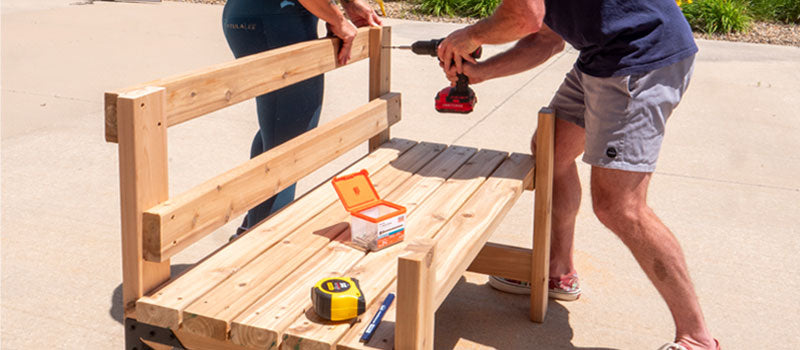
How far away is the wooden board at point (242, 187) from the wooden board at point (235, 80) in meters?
0.22

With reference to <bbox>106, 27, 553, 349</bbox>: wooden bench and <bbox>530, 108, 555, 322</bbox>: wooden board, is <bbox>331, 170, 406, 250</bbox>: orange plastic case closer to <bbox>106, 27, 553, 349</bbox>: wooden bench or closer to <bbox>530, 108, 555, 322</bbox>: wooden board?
<bbox>106, 27, 553, 349</bbox>: wooden bench

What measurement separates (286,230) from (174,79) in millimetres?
717

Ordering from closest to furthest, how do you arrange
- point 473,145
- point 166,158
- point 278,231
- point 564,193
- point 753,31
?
point 166,158
point 278,231
point 564,193
point 473,145
point 753,31

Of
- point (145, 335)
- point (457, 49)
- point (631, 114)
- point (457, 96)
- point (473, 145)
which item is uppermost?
point (457, 49)

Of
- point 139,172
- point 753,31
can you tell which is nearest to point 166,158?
point 139,172

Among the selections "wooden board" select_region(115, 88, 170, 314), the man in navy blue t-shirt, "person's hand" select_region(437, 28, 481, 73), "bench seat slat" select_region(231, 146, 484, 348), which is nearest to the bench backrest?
"wooden board" select_region(115, 88, 170, 314)

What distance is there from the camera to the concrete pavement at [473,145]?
370 centimetres

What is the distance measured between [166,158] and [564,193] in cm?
193

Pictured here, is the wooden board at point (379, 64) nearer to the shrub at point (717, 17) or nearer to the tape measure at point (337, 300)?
the tape measure at point (337, 300)

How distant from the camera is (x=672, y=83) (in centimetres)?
308

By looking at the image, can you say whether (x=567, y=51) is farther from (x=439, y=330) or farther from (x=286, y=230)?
(x=286, y=230)

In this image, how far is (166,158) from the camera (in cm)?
242

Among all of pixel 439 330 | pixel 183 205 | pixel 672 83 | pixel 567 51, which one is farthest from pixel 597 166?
pixel 567 51

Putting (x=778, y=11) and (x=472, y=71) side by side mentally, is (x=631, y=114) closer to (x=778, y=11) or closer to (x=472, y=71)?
(x=472, y=71)
